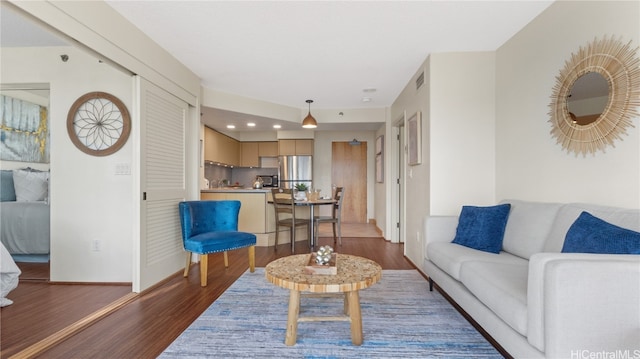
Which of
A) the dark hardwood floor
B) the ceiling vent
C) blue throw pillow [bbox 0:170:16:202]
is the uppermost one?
the ceiling vent

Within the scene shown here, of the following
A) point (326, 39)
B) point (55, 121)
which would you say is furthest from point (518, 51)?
point (55, 121)

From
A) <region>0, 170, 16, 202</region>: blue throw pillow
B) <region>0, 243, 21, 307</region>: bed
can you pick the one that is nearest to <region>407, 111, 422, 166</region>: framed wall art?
<region>0, 243, 21, 307</region>: bed

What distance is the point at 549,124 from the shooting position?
7.86 feet

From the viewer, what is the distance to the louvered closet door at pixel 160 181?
9.14 feet

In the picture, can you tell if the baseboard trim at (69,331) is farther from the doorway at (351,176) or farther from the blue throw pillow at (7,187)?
the doorway at (351,176)

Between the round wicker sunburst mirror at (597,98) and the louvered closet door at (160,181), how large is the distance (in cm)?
350

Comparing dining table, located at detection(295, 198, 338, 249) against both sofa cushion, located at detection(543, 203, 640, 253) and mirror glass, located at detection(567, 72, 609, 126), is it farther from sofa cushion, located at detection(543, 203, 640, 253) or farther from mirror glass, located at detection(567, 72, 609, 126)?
mirror glass, located at detection(567, 72, 609, 126)

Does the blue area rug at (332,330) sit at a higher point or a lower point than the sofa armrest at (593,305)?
lower

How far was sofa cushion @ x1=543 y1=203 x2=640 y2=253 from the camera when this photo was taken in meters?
1.56

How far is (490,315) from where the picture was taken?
1.68 metres

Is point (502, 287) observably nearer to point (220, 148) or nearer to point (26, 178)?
point (26, 178)

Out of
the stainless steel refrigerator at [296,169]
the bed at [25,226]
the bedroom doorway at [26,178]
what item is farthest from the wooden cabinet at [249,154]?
the bed at [25,226]

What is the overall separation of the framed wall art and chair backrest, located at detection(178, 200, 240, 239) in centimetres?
224

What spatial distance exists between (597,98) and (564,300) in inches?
59.9
